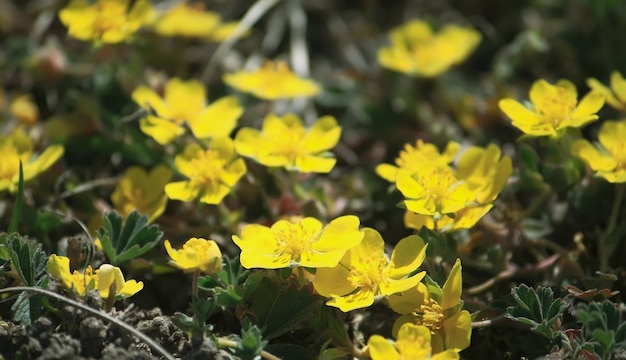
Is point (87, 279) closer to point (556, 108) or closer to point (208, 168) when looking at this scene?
point (208, 168)

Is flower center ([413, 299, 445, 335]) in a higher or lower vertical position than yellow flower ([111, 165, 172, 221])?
lower

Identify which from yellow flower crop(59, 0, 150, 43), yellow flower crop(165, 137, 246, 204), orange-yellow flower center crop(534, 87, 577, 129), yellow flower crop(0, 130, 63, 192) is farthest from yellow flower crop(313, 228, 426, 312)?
yellow flower crop(59, 0, 150, 43)

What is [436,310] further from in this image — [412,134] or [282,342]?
[412,134]

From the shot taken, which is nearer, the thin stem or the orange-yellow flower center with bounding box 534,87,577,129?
the thin stem

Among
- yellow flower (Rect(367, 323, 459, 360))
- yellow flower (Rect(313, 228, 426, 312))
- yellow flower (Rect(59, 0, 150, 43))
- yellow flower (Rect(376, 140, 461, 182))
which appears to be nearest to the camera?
yellow flower (Rect(367, 323, 459, 360))

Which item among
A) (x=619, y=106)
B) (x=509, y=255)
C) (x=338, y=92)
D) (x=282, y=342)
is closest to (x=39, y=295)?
(x=282, y=342)

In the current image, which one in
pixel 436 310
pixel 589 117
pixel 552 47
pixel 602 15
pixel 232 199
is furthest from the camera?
pixel 552 47

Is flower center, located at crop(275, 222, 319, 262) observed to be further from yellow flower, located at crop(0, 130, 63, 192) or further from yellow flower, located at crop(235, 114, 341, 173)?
yellow flower, located at crop(0, 130, 63, 192)
